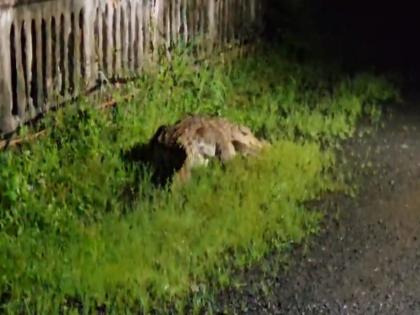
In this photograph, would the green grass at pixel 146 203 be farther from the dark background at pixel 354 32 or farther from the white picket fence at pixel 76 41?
the dark background at pixel 354 32

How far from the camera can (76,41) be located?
794 centimetres

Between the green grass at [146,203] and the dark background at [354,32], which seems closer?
the green grass at [146,203]

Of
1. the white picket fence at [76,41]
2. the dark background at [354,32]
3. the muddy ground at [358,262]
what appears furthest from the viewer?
the dark background at [354,32]

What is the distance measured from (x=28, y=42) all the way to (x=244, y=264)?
8.19ft

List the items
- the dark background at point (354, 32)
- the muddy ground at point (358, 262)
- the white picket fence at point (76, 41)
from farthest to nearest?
the dark background at point (354, 32) → the white picket fence at point (76, 41) → the muddy ground at point (358, 262)

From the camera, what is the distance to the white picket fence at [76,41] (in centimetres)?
724

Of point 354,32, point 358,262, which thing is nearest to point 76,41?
point 358,262

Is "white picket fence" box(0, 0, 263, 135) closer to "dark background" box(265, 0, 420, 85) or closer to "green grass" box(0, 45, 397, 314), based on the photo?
"green grass" box(0, 45, 397, 314)

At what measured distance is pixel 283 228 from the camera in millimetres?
6539

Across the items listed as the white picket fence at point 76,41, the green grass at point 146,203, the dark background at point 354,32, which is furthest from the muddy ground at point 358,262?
the dark background at point 354,32

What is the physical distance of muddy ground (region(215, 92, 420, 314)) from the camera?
18.4 ft

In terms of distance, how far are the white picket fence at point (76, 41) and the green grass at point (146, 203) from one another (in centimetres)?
20

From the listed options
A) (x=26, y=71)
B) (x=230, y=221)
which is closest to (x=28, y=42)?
(x=26, y=71)

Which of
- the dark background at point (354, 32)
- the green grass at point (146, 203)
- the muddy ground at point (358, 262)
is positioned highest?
the dark background at point (354, 32)
